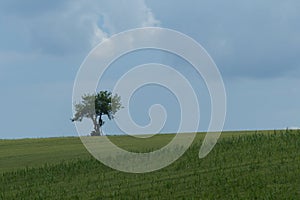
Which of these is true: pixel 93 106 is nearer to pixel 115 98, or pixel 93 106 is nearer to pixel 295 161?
pixel 115 98

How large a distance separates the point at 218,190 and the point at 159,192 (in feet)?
8.46

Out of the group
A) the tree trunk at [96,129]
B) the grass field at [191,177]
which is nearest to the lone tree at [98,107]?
the tree trunk at [96,129]

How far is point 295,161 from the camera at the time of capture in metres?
30.5

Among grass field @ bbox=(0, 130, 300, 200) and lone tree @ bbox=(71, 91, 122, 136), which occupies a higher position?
lone tree @ bbox=(71, 91, 122, 136)

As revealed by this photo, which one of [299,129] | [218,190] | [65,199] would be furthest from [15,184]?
[299,129]

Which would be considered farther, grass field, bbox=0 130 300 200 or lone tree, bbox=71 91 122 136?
lone tree, bbox=71 91 122 136

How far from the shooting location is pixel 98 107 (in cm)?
9544

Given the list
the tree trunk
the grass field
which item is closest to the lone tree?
the tree trunk

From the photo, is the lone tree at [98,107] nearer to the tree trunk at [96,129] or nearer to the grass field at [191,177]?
the tree trunk at [96,129]

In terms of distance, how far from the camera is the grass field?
2561 cm

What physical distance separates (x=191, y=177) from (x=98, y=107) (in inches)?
2645

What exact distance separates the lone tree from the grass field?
52890mm

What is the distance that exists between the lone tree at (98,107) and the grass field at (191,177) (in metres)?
52.9

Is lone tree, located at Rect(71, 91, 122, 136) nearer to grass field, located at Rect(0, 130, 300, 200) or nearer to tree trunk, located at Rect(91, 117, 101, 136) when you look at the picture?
tree trunk, located at Rect(91, 117, 101, 136)
